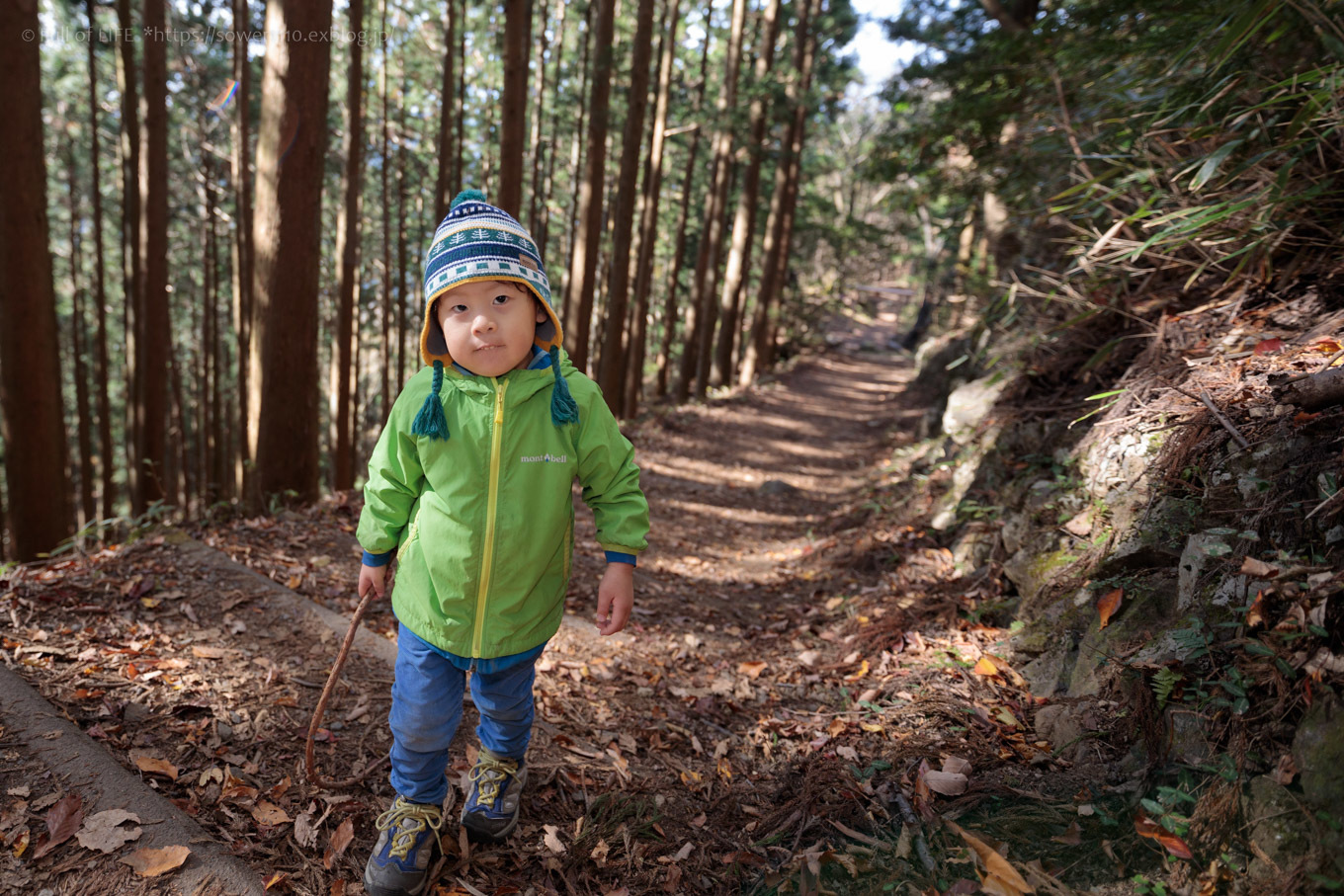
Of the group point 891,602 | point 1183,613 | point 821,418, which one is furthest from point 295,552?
point 821,418

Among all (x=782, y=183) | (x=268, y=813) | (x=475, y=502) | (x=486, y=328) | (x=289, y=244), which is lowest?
(x=268, y=813)

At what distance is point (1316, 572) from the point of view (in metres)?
1.86

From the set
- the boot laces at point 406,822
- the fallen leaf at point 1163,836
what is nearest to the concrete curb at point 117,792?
the boot laces at point 406,822

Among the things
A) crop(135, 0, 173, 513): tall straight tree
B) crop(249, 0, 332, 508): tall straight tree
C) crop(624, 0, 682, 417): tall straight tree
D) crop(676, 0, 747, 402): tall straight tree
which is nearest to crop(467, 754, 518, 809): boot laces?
crop(249, 0, 332, 508): tall straight tree

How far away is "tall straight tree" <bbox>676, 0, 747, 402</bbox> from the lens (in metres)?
15.1

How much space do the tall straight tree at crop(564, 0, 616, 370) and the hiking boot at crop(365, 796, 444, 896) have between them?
8109mm

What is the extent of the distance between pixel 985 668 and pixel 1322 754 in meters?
1.48

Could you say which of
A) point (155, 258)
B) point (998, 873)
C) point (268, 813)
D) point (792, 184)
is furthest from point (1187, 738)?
point (792, 184)

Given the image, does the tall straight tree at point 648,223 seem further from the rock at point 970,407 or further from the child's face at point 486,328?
the child's face at point 486,328

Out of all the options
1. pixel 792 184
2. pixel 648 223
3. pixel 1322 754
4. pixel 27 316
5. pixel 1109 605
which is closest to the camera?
pixel 1322 754

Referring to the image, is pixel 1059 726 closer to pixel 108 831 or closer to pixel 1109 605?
pixel 1109 605

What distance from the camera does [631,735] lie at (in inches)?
128

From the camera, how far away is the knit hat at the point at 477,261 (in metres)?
2.11

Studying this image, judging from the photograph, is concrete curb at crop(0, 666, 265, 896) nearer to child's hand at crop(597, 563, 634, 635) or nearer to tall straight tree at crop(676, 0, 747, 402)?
child's hand at crop(597, 563, 634, 635)
